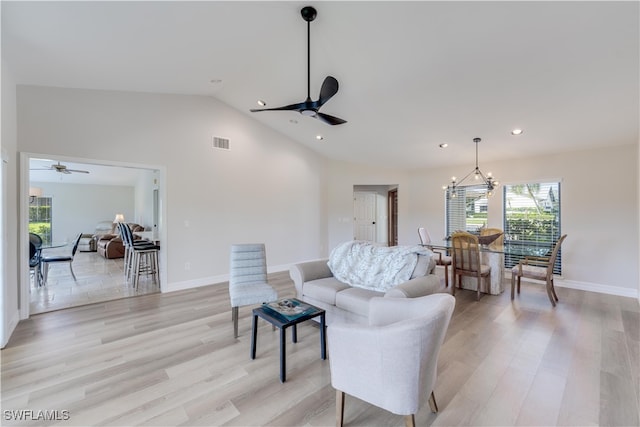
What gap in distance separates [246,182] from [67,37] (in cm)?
328

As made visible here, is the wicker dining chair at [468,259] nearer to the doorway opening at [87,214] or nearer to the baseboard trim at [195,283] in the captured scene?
the baseboard trim at [195,283]

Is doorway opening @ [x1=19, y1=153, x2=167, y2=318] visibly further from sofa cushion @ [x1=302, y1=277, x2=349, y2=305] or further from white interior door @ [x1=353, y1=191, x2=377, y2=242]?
white interior door @ [x1=353, y1=191, x2=377, y2=242]

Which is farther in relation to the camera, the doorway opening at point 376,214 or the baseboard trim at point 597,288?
the doorway opening at point 376,214

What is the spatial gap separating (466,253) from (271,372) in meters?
3.54

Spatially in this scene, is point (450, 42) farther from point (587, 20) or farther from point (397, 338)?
point (397, 338)

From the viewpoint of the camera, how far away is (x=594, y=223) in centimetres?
479

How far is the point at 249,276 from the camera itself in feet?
11.2

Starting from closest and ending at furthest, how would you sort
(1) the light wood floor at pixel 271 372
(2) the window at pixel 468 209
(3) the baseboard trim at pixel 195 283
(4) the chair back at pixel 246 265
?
(1) the light wood floor at pixel 271 372
(4) the chair back at pixel 246 265
(3) the baseboard trim at pixel 195 283
(2) the window at pixel 468 209

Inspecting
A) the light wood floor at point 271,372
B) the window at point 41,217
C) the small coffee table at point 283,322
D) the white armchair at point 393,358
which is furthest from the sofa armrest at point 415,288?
the window at point 41,217

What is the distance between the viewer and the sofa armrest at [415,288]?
262 centimetres

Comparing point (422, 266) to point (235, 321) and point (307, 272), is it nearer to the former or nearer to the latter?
point (307, 272)

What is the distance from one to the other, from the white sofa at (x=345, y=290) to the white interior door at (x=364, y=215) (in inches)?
216

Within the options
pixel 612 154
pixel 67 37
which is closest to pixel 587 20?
pixel 612 154

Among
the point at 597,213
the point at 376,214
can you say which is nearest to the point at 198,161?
the point at 376,214
